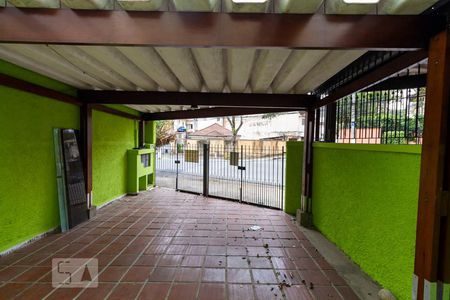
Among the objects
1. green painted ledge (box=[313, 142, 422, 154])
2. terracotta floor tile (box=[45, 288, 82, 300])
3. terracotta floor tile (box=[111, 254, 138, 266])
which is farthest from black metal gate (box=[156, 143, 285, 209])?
terracotta floor tile (box=[45, 288, 82, 300])

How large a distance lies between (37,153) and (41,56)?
1740mm

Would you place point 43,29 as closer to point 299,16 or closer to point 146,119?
point 299,16

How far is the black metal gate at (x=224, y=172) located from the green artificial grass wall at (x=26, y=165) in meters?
4.22

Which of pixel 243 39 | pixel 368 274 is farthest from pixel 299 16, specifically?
pixel 368 274

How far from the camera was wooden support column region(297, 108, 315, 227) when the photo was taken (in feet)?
17.3

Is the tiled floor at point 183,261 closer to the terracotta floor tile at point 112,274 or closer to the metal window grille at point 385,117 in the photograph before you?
the terracotta floor tile at point 112,274

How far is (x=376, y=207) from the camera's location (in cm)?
301

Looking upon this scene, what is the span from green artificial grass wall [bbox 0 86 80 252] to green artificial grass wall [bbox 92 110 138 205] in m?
1.36

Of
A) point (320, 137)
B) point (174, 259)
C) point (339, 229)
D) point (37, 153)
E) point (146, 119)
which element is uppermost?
point (146, 119)

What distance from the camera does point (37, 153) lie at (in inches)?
166

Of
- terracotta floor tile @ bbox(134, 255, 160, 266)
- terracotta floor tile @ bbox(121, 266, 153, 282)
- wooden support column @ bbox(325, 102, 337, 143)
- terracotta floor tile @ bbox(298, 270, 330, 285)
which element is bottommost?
terracotta floor tile @ bbox(298, 270, 330, 285)

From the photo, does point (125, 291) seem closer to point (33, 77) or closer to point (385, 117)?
point (33, 77)

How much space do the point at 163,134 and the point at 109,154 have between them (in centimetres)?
1482

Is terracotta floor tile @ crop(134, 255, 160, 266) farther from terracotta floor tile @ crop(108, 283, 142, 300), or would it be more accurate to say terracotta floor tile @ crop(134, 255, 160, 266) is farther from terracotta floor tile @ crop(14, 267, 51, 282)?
terracotta floor tile @ crop(14, 267, 51, 282)
